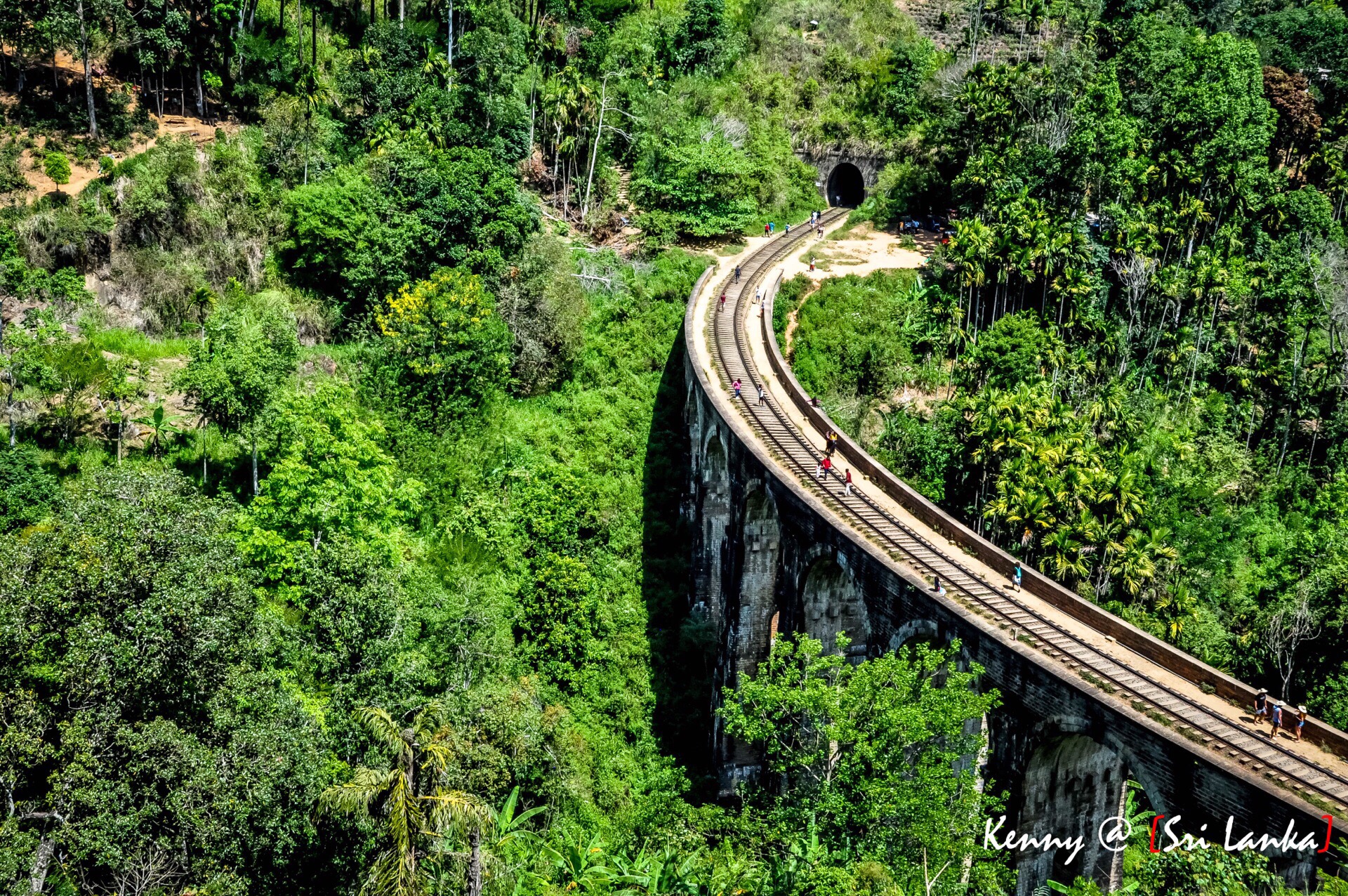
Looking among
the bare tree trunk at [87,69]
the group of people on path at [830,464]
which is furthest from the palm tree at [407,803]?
the bare tree trunk at [87,69]

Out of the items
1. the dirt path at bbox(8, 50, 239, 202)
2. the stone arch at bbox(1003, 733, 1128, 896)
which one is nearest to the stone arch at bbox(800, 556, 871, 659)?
the stone arch at bbox(1003, 733, 1128, 896)

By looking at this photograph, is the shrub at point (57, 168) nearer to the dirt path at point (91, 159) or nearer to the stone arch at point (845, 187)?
the dirt path at point (91, 159)

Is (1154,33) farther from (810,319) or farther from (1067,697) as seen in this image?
(1067,697)

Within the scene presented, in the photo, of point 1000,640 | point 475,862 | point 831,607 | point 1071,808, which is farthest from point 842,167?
point 475,862

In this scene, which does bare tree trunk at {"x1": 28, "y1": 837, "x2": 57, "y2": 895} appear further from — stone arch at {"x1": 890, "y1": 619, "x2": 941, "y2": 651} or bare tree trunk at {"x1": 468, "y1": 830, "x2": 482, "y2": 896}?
stone arch at {"x1": 890, "y1": 619, "x2": 941, "y2": 651}

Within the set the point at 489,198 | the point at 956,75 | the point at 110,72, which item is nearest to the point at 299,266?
the point at 489,198
